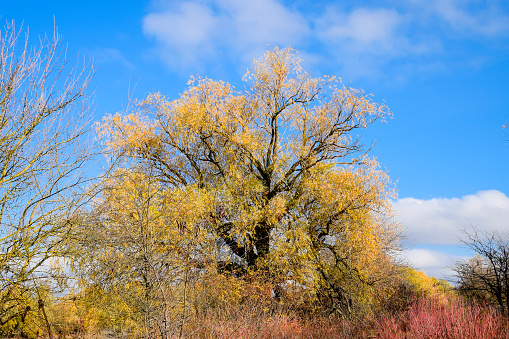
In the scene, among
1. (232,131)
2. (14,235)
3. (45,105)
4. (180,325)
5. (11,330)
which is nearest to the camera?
(180,325)

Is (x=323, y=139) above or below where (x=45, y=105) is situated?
above

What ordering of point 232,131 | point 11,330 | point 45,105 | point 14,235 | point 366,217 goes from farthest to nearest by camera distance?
1. point 232,131
2. point 366,217
3. point 11,330
4. point 45,105
5. point 14,235

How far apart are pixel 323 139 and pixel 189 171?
18.8ft

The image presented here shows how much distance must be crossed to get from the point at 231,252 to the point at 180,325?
7340 millimetres

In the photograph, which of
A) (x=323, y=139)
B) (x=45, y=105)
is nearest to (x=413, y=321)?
(x=45, y=105)

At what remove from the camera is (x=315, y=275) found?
13.8 meters

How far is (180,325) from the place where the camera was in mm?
6773

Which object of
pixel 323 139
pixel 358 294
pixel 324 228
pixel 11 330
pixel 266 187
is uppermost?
pixel 323 139

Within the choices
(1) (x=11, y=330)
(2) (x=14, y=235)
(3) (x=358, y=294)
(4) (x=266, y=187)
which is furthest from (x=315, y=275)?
(1) (x=11, y=330)

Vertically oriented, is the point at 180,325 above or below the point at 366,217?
below

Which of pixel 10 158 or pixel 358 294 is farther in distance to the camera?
pixel 358 294

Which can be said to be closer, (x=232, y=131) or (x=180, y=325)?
(x=180, y=325)

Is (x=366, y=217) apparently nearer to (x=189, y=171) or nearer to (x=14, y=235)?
(x=189, y=171)

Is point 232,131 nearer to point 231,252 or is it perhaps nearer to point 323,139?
point 323,139
